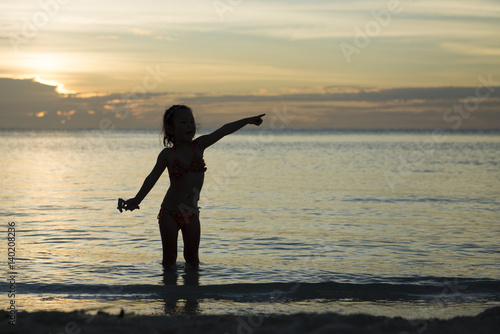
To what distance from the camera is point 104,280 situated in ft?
25.2

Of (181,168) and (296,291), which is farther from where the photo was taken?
(296,291)

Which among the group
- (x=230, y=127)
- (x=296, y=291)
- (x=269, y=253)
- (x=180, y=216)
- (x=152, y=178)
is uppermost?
(x=230, y=127)

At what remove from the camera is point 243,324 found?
4.89 m

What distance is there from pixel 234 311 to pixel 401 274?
9.74 feet

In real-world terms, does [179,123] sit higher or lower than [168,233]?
higher

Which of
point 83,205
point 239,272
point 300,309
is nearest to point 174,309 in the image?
point 300,309

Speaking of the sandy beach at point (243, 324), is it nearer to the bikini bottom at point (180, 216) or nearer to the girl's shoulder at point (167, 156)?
the bikini bottom at point (180, 216)

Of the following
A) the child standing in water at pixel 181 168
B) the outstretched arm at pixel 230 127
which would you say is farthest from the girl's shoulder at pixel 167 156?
the outstretched arm at pixel 230 127

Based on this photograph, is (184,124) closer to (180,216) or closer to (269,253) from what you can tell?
(180,216)

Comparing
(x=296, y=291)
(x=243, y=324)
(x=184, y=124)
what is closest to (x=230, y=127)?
(x=184, y=124)

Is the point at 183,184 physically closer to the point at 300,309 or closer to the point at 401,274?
the point at 300,309

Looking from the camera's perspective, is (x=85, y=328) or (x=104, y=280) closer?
(x=85, y=328)

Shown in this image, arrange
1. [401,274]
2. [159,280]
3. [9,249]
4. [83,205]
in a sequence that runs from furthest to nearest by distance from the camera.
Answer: [83,205], [9,249], [401,274], [159,280]

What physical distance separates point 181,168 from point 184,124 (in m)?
0.53
